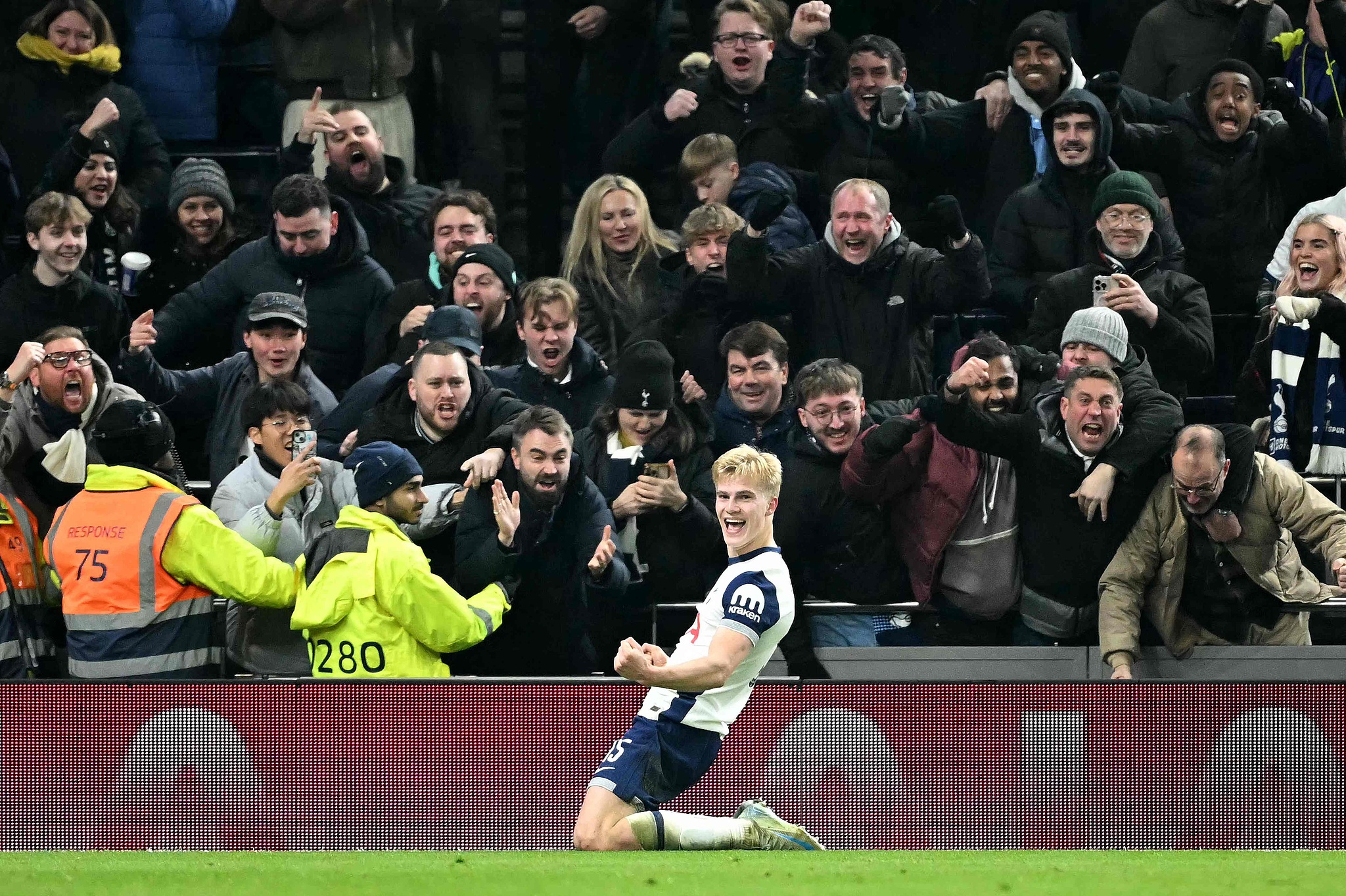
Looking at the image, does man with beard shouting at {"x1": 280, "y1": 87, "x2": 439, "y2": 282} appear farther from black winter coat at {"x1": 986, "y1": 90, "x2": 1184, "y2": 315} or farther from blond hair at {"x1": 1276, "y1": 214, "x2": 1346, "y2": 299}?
blond hair at {"x1": 1276, "y1": 214, "x2": 1346, "y2": 299}

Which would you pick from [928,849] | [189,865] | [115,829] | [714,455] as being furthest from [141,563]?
[928,849]

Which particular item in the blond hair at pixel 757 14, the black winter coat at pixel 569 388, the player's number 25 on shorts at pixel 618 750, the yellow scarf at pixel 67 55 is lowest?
the player's number 25 on shorts at pixel 618 750

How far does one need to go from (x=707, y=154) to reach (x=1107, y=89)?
7.01 feet

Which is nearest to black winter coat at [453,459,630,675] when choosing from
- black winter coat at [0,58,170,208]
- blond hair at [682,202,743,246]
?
blond hair at [682,202,743,246]

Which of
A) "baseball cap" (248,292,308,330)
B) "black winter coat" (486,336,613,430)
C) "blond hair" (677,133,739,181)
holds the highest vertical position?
"blond hair" (677,133,739,181)

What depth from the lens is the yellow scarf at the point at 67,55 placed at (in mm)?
11523

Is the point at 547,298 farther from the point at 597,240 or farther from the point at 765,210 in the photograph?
the point at 765,210

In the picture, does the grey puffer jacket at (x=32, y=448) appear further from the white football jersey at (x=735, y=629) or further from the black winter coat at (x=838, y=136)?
the black winter coat at (x=838, y=136)

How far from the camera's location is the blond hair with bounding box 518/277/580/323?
940 centimetres

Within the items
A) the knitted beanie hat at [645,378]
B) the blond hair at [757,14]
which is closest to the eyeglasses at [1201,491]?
the knitted beanie hat at [645,378]

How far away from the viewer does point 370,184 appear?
427 inches

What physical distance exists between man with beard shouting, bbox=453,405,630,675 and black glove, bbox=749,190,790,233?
1766 millimetres

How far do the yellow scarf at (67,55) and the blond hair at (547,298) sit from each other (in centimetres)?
358

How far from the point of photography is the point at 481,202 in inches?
404
